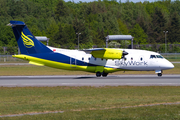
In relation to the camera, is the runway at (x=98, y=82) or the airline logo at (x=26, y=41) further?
the airline logo at (x=26, y=41)

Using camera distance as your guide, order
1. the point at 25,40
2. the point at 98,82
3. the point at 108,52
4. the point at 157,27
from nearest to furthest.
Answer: the point at 98,82
the point at 108,52
the point at 25,40
the point at 157,27

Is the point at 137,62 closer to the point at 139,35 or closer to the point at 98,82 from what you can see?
the point at 98,82

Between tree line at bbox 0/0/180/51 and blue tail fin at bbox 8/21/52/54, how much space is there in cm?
6726

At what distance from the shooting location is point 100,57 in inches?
1325

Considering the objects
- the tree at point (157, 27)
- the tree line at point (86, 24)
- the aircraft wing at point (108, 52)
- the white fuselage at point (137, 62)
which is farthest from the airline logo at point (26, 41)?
the tree at point (157, 27)

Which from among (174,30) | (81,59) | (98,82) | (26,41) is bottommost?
(98,82)

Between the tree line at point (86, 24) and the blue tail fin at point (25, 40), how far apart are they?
67.3m

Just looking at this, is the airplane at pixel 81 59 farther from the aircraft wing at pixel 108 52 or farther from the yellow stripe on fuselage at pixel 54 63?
the aircraft wing at pixel 108 52

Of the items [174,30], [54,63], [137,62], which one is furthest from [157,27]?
[54,63]

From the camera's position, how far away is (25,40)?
3453 cm

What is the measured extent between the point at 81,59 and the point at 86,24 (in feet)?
342

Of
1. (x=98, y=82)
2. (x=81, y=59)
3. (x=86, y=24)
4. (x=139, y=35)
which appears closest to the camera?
(x=98, y=82)

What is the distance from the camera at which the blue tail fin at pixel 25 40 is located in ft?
113

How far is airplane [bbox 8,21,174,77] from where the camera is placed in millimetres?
33594
